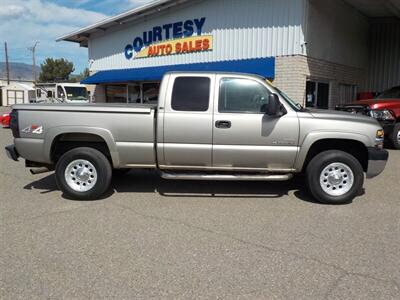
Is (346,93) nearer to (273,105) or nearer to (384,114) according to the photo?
(384,114)

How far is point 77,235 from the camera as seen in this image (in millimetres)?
4551

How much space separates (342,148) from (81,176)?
13.3 feet

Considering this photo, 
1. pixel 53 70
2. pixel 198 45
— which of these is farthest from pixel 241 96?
pixel 53 70

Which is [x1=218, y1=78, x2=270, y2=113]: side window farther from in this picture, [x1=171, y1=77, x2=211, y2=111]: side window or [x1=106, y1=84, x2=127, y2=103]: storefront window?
[x1=106, y1=84, x2=127, y2=103]: storefront window

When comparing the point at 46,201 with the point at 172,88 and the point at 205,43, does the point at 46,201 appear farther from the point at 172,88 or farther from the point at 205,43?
the point at 205,43

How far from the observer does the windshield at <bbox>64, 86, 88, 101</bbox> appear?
26272 millimetres

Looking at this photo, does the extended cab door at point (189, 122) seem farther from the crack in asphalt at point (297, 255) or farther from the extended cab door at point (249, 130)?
the crack in asphalt at point (297, 255)

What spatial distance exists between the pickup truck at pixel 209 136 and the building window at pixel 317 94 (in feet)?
28.0

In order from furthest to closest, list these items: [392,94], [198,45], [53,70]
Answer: [53,70]
[198,45]
[392,94]

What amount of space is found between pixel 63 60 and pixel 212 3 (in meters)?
63.2

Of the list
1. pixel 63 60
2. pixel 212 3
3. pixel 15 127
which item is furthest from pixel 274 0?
pixel 63 60

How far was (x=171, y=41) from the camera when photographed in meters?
17.4

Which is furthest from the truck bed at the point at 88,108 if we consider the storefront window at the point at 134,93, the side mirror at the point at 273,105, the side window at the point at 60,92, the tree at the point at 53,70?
the tree at the point at 53,70

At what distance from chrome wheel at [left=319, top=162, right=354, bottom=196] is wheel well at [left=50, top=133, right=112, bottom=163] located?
3.29 m
